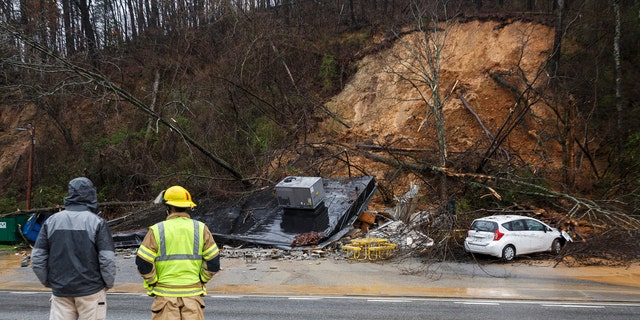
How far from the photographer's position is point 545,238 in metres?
13.8

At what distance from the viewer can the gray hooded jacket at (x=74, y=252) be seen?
471 cm

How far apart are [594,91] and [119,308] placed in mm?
18428

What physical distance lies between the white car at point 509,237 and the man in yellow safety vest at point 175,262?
10076mm

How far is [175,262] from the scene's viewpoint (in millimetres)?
4312

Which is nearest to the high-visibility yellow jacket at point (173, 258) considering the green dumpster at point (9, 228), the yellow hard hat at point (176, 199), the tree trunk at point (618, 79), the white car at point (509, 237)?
the yellow hard hat at point (176, 199)

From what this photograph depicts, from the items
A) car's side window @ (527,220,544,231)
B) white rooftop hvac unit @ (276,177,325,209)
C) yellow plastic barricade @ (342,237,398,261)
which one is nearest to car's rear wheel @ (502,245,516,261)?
car's side window @ (527,220,544,231)

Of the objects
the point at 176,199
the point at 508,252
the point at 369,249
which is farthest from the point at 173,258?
the point at 508,252

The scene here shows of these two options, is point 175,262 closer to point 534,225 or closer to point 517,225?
point 517,225

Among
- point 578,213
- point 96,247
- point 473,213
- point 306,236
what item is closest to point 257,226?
point 306,236

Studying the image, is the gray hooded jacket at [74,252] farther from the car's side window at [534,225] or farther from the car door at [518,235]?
the car's side window at [534,225]

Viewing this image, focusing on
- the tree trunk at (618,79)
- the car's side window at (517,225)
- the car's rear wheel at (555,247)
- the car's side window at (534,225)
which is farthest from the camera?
the tree trunk at (618,79)

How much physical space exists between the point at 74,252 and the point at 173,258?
1081 mm

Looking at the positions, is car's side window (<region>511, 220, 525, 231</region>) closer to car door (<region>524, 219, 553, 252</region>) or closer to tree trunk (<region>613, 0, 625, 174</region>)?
car door (<region>524, 219, 553, 252</region>)

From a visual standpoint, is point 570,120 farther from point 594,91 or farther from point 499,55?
point 499,55
